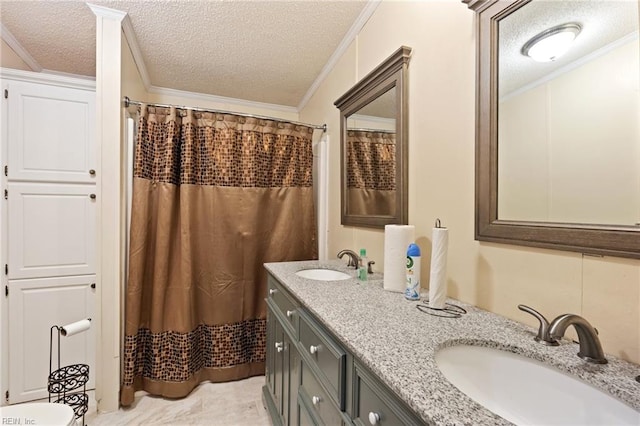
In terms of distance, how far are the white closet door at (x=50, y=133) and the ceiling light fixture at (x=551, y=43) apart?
250cm

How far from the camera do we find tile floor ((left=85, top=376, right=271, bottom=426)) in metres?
1.72

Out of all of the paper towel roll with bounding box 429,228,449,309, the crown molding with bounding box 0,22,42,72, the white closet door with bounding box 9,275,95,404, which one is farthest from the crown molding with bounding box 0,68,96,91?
the paper towel roll with bounding box 429,228,449,309

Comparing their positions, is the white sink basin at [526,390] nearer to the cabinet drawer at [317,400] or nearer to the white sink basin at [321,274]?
the cabinet drawer at [317,400]

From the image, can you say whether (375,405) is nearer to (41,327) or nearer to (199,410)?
(199,410)

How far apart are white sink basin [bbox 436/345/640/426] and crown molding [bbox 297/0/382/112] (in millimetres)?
1784

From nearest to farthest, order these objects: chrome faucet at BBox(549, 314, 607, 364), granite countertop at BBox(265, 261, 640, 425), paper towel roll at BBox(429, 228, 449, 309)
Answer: granite countertop at BBox(265, 261, 640, 425) → chrome faucet at BBox(549, 314, 607, 364) → paper towel roll at BBox(429, 228, 449, 309)

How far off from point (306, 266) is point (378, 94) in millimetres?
1092

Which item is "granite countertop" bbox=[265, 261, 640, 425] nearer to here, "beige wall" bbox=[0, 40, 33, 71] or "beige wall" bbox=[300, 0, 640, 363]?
"beige wall" bbox=[300, 0, 640, 363]

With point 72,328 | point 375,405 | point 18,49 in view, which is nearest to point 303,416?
point 375,405

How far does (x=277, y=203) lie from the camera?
2338 mm

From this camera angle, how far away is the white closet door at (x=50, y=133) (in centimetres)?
184

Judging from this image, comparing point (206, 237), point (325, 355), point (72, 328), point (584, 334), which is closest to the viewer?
point (584, 334)

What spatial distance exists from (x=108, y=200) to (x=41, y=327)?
0.99 meters

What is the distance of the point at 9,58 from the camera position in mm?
2082
